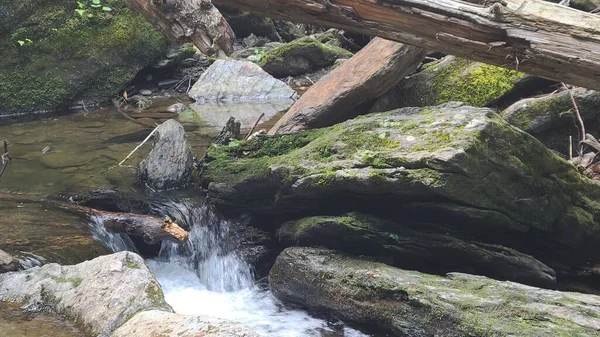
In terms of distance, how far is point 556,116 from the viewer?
580cm

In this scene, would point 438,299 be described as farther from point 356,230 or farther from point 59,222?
point 59,222

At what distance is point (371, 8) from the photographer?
4.30m

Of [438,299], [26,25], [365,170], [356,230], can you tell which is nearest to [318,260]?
[356,230]

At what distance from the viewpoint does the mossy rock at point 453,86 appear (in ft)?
21.7

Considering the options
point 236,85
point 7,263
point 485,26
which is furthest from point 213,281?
point 236,85

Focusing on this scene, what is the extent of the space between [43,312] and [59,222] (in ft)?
5.25

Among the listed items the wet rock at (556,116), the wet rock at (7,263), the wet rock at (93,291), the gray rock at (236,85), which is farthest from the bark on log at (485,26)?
the gray rock at (236,85)

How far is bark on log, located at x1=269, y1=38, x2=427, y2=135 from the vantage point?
20.8 ft

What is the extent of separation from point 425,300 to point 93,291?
2.31m

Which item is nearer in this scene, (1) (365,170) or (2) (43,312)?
(2) (43,312)

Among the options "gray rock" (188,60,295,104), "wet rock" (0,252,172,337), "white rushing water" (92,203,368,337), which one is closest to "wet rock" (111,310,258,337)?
"wet rock" (0,252,172,337)

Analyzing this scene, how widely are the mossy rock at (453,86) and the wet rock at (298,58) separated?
7.71 metres

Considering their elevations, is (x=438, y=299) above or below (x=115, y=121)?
above

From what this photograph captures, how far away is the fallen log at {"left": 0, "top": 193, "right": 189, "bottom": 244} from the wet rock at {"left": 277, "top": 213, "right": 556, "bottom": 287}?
118 centimetres
